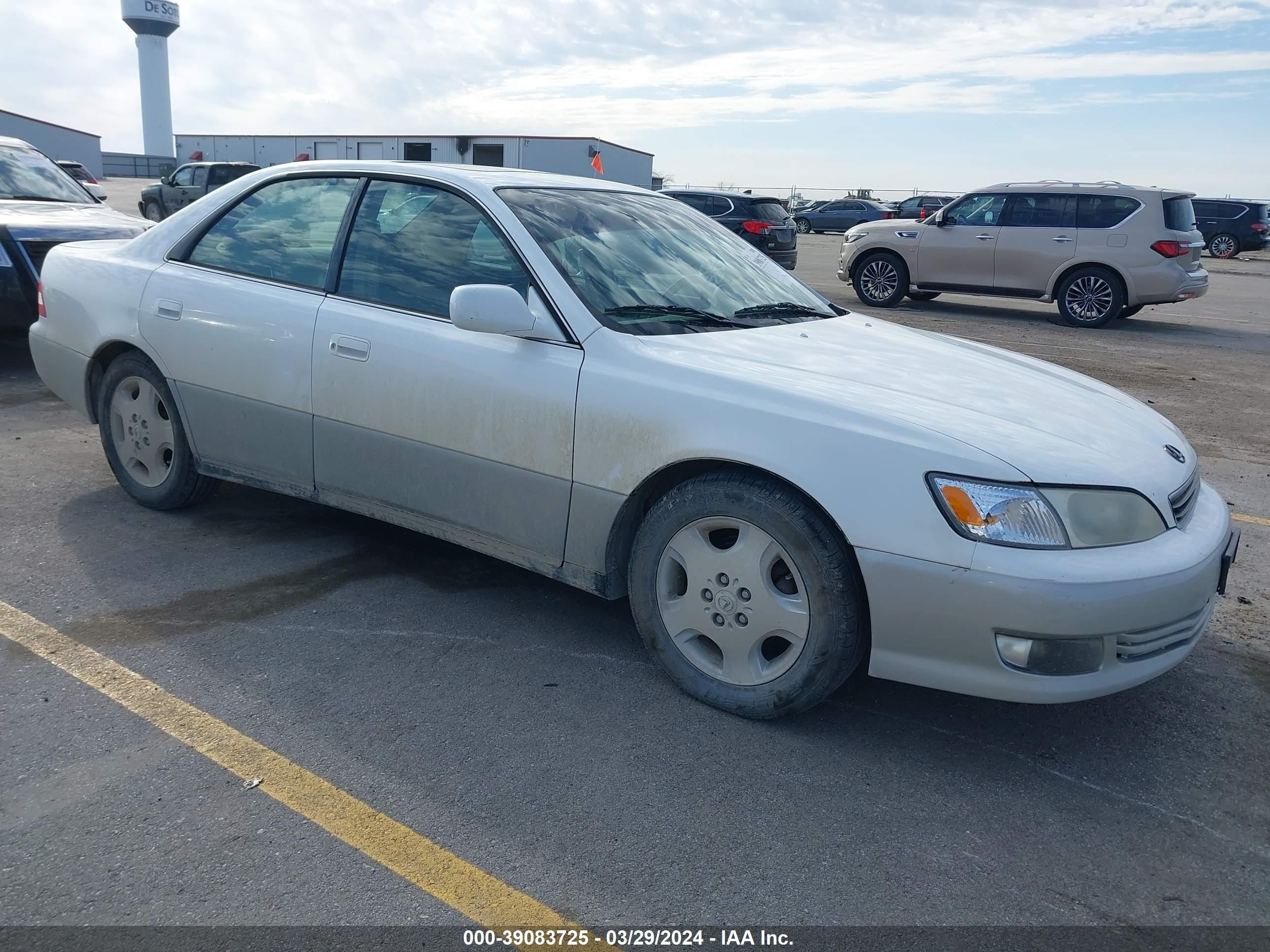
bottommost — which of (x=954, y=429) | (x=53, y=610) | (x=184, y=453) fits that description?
(x=53, y=610)

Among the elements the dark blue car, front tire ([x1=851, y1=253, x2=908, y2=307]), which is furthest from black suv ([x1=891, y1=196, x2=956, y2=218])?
front tire ([x1=851, y1=253, x2=908, y2=307])

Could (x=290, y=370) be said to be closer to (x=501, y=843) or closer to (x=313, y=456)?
(x=313, y=456)

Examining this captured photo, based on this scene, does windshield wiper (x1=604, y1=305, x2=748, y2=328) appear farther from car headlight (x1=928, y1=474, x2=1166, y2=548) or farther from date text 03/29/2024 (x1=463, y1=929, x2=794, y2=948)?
date text 03/29/2024 (x1=463, y1=929, x2=794, y2=948)

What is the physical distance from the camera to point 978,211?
14.4 m

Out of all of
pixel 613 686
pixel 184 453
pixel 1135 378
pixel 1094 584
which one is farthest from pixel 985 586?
pixel 1135 378

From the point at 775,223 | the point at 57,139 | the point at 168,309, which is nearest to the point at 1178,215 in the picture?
the point at 775,223

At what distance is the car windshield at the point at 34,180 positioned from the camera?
856 centimetres

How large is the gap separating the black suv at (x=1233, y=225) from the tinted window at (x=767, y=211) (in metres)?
18.3

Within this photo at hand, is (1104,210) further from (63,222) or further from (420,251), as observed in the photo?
(420,251)

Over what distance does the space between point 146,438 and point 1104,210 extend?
488 inches

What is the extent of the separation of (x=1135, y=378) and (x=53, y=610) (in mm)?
8984

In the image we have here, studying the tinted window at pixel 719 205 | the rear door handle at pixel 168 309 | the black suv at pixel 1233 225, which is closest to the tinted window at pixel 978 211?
the tinted window at pixel 719 205

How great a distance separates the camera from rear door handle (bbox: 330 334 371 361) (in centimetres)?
380

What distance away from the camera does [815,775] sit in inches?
114
